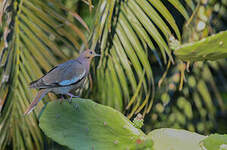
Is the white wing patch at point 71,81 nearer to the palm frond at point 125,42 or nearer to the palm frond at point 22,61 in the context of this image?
the palm frond at point 125,42

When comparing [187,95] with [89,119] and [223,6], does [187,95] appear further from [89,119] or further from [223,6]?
[89,119]

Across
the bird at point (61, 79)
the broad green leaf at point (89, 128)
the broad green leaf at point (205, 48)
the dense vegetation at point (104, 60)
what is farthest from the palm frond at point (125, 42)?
the broad green leaf at point (205, 48)

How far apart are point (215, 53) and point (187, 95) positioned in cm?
76

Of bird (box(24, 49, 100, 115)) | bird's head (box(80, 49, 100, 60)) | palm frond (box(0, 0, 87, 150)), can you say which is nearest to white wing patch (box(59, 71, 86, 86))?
bird (box(24, 49, 100, 115))

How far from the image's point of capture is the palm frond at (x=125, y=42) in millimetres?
1449

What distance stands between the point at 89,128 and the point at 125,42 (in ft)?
1.77

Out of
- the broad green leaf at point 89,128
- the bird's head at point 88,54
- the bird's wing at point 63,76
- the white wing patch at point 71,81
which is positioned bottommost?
the broad green leaf at point 89,128

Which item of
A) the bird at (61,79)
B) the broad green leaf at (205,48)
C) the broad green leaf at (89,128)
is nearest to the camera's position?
the broad green leaf at (205,48)

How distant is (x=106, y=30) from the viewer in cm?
152

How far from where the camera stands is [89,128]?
1104 mm

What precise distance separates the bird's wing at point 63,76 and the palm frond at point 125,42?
0.14m

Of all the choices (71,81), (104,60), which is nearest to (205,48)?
(71,81)

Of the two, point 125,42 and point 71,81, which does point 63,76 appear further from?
point 125,42

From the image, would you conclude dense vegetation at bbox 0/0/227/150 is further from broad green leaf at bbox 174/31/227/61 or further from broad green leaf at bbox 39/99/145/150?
broad green leaf at bbox 174/31/227/61
